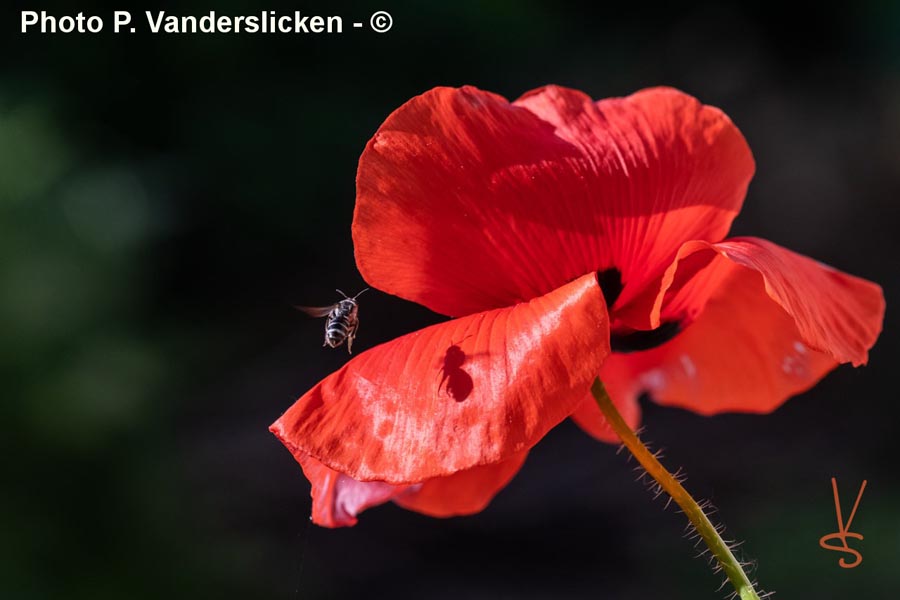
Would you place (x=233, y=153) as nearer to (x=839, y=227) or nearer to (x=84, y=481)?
(x=84, y=481)

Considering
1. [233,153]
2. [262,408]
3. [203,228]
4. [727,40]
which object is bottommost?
[262,408]

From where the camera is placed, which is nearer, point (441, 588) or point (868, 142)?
point (441, 588)

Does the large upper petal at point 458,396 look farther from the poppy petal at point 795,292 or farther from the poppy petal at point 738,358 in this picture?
the poppy petal at point 738,358

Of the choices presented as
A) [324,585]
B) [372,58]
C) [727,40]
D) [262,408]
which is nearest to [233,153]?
[372,58]

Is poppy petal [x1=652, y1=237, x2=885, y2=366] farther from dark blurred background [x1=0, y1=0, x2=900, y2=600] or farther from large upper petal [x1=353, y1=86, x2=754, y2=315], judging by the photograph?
dark blurred background [x1=0, y1=0, x2=900, y2=600]

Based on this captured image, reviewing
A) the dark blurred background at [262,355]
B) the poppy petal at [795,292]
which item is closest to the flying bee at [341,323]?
the poppy petal at [795,292]

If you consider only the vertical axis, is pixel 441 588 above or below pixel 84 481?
below
